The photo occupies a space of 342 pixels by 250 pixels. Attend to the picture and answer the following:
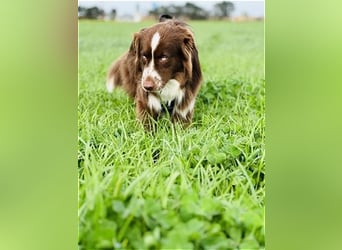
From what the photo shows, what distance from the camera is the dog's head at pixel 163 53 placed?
1.54 m

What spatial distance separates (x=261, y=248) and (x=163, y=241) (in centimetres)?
28

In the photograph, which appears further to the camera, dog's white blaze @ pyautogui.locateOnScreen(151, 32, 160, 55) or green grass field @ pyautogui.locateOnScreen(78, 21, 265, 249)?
dog's white blaze @ pyautogui.locateOnScreen(151, 32, 160, 55)

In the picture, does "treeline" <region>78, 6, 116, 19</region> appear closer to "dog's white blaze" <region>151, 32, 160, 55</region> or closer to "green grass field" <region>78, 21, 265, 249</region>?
"green grass field" <region>78, 21, 265, 249</region>

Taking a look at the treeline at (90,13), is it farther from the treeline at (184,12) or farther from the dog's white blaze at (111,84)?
the dog's white blaze at (111,84)

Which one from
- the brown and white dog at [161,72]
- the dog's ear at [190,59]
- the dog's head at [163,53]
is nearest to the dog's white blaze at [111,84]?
the brown and white dog at [161,72]

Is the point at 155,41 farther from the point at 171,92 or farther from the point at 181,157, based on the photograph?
the point at 181,157

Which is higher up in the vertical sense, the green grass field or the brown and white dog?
the brown and white dog

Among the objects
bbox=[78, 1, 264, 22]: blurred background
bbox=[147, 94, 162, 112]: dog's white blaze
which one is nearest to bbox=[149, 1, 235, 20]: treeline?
bbox=[78, 1, 264, 22]: blurred background

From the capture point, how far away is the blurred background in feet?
5.15
